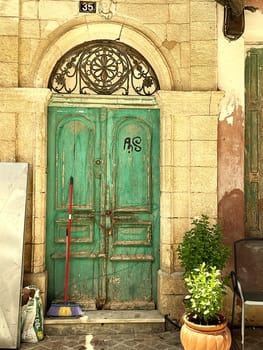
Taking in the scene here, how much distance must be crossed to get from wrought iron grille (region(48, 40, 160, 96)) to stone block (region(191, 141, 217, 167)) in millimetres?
919

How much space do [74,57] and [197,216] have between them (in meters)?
2.53

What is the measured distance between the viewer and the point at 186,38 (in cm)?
496

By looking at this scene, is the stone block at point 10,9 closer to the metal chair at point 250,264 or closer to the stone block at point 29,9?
the stone block at point 29,9

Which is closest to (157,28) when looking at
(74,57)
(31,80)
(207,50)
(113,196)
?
(207,50)

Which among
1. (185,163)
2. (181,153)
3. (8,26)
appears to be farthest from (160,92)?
(8,26)

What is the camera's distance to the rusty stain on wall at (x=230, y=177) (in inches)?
196

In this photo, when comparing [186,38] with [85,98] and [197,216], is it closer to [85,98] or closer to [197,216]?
[85,98]

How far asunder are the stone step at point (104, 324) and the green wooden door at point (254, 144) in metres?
1.69

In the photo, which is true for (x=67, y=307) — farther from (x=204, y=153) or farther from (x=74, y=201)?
(x=204, y=153)

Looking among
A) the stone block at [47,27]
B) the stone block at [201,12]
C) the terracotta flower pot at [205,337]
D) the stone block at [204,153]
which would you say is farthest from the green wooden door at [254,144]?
the stone block at [47,27]

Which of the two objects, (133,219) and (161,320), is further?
(133,219)

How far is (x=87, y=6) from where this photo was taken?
491 cm

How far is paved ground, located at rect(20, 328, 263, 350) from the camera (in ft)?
14.1

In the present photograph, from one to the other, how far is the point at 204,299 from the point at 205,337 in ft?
1.18
